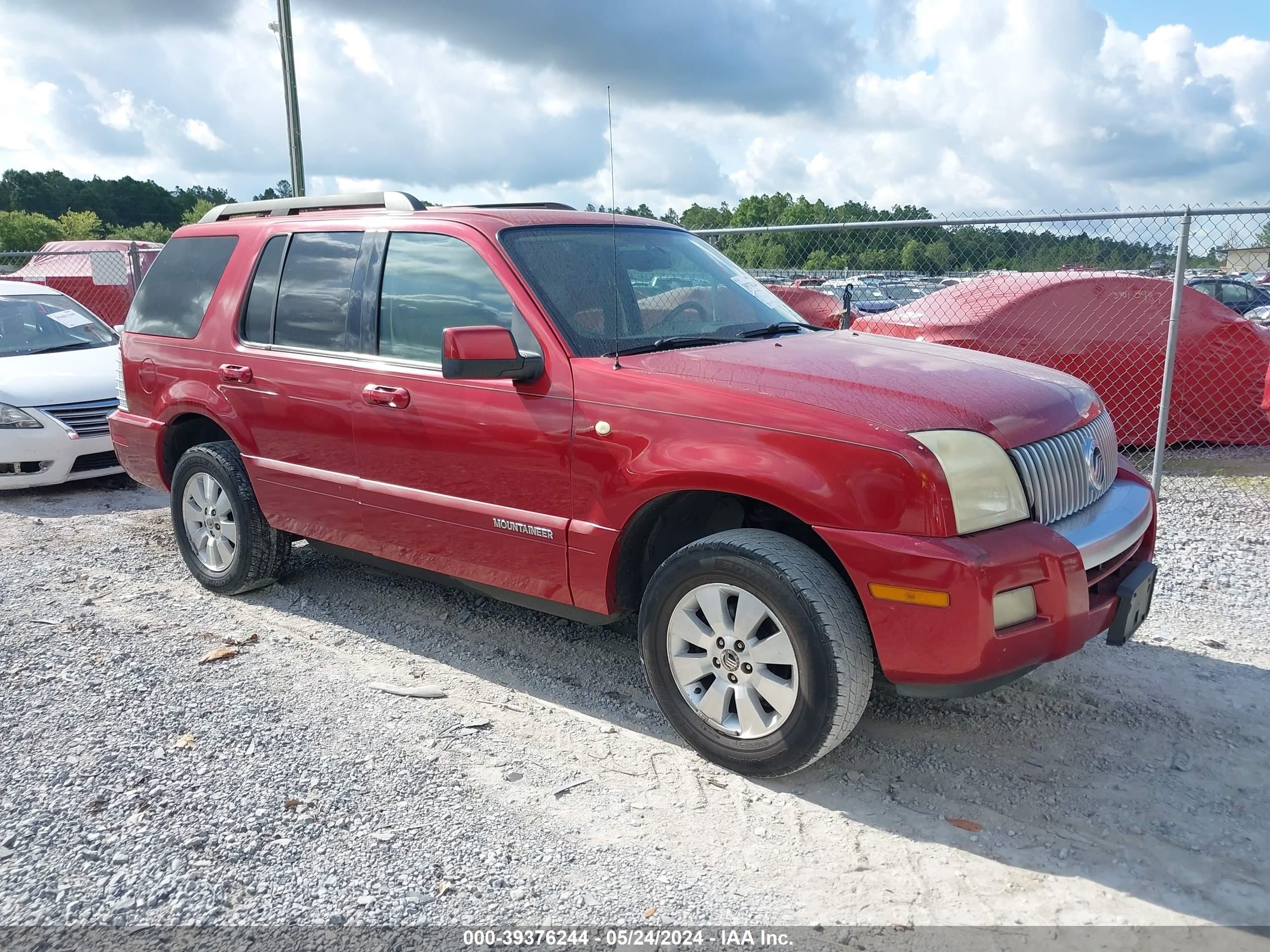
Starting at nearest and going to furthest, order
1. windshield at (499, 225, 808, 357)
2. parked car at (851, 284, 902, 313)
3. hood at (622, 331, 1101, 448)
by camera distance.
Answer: hood at (622, 331, 1101, 448), windshield at (499, 225, 808, 357), parked car at (851, 284, 902, 313)

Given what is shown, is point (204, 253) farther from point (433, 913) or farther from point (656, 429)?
point (433, 913)

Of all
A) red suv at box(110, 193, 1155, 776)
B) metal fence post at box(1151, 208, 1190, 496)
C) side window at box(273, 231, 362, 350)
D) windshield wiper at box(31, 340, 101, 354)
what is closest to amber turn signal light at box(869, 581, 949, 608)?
red suv at box(110, 193, 1155, 776)

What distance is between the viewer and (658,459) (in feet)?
11.3

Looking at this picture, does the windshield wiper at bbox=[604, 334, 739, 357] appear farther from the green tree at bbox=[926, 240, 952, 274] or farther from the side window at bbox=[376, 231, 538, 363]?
the green tree at bbox=[926, 240, 952, 274]

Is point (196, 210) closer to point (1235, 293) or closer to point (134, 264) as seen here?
point (134, 264)

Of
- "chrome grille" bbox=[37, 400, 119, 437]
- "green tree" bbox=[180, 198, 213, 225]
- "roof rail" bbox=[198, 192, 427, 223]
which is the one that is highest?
"green tree" bbox=[180, 198, 213, 225]

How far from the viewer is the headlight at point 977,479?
302 centimetres

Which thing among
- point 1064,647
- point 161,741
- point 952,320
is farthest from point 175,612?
point 952,320

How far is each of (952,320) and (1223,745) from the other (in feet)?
16.4

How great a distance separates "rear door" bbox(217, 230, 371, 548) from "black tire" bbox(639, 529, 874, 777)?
72.0 inches

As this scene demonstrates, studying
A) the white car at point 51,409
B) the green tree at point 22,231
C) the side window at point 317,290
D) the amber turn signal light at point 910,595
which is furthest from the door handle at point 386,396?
the green tree at point 22,231

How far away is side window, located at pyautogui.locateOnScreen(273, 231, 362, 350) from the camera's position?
14.9 feet

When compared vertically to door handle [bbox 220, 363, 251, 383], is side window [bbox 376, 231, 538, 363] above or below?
above

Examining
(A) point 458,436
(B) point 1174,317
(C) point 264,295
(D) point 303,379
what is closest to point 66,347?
(C) point 264,295
